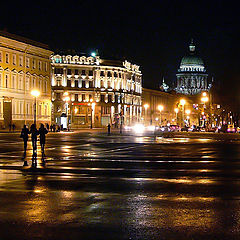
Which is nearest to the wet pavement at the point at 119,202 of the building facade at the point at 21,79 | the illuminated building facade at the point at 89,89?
the building facade at the point at 21,79

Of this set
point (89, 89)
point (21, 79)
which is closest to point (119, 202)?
point (21, 79)

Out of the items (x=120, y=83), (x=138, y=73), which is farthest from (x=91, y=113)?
(x=138, y=73)

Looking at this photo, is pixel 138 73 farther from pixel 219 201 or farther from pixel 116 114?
pixel 219 201

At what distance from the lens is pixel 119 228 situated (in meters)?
10.1

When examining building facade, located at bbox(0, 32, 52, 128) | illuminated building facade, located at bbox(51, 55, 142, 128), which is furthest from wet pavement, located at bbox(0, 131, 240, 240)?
illuminated building facade, located at bbox(51, 55, 142, 128)

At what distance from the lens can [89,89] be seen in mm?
145625

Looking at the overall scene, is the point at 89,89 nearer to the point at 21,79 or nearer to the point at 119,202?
the point at 21,79

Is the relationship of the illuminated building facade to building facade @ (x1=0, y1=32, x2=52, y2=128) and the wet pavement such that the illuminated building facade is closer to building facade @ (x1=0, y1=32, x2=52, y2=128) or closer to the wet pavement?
building facade @ (x1=0, y1=32, x2=52, y2=128)

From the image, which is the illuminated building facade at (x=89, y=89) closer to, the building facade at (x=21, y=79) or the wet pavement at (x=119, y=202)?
the building facade at (x=21, y=79)

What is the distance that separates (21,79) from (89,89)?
56.6 meters

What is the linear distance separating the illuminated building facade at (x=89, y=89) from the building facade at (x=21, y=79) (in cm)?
3527

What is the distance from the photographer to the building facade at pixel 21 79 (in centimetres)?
8412

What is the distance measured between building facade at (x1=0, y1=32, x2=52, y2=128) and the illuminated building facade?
116 feet

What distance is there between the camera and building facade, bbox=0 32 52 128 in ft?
276
